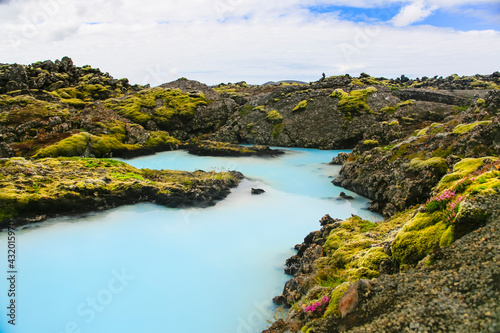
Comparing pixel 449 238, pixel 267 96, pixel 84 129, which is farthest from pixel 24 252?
pixel 267 96

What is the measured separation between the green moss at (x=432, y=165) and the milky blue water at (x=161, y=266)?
12.2 feet

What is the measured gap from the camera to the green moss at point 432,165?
15.1 metres

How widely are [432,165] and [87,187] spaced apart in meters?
19.3

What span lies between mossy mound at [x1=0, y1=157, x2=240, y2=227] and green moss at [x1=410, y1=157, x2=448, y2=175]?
12.1 m

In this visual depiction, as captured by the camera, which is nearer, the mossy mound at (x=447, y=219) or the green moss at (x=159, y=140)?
the mossy mound at (x=447, y=219)

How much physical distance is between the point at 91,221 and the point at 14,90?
45698 mm

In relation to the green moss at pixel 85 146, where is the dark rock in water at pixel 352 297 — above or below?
above

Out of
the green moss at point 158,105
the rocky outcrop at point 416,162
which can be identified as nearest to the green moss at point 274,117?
the green moss at point 158,105

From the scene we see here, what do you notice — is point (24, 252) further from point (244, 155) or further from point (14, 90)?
point (14, 90)

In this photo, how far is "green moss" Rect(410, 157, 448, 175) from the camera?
15.1 meters

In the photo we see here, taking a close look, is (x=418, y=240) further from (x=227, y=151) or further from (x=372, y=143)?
(x=227, y=151)

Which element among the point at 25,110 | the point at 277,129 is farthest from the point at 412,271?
the point at 25,110

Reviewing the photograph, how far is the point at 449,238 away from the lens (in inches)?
263

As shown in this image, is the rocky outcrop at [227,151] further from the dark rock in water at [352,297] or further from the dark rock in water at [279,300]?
the dark rock in water at [352,297]
